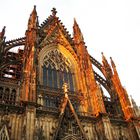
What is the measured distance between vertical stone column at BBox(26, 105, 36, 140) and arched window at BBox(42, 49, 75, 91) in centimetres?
544

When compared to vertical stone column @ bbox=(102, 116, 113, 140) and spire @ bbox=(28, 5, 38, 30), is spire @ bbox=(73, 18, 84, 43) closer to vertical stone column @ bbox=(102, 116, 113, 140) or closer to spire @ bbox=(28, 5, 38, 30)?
spire @ bbox=(28, 5, 38, 30)

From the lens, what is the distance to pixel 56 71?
79.3 feet

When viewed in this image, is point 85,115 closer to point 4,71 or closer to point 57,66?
point 57,66

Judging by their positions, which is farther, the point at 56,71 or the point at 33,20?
the point at 33,20

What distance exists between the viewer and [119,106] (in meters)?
22.3

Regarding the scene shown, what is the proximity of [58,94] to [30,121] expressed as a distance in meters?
5.45

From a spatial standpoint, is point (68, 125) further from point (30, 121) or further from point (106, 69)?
point (106, 69)

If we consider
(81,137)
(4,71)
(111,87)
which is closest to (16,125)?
(81,137)

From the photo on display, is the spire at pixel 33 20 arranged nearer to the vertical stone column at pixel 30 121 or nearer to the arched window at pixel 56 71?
the arched window at pixel 56 71

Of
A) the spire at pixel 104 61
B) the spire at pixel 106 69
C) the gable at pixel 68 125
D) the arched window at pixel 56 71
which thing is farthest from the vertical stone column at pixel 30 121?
the spire at pixel 104 61

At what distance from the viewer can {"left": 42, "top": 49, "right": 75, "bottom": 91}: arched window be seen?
22750 millimetres

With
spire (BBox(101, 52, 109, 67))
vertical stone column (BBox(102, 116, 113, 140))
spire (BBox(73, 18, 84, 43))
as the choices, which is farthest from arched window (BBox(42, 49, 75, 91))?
vertical stone column (BBox(102, 116, 113, 140))

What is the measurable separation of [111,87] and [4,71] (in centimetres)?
1114

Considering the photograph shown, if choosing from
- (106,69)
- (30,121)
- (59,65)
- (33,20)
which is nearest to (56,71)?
(59,65)
